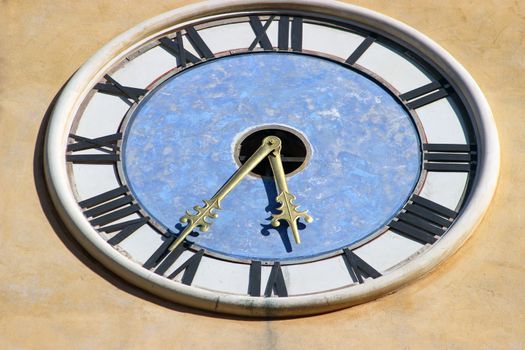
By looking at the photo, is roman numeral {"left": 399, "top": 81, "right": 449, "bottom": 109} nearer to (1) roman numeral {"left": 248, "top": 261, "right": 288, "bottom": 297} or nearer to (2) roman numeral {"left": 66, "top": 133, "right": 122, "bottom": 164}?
(1) roman numeral {"left": 248, "top": 261, "right": 288, "bottom": 297}

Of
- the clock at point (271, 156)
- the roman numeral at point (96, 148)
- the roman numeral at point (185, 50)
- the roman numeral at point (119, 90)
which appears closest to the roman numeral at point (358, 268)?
the clock at point (271, 156)

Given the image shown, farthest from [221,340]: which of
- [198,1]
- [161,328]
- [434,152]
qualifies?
[198,1]

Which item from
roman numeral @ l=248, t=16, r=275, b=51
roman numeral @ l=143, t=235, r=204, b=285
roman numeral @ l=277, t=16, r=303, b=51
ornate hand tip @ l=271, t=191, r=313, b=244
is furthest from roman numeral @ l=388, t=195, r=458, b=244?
roman numeral @ l=248, t=16, r=275, b=51

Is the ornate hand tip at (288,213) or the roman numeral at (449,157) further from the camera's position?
the roman numeral at (449,157)

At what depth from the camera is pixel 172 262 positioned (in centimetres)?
1535

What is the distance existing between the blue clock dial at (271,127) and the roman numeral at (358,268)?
0.15m

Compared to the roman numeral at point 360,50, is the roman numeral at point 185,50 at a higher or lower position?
lower

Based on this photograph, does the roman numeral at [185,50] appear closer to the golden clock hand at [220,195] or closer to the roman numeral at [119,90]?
the roman numeral at [119,90]

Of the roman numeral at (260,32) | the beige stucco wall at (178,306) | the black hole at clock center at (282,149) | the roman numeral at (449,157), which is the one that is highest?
the roman numeral at (260,32)

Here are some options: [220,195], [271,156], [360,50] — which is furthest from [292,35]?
[220,195]

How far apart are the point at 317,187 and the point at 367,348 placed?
1.74 m

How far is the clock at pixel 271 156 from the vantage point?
15.3m

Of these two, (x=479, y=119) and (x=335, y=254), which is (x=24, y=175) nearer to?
(x=335, y=254)

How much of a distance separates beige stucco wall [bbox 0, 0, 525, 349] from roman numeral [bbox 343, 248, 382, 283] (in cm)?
25
